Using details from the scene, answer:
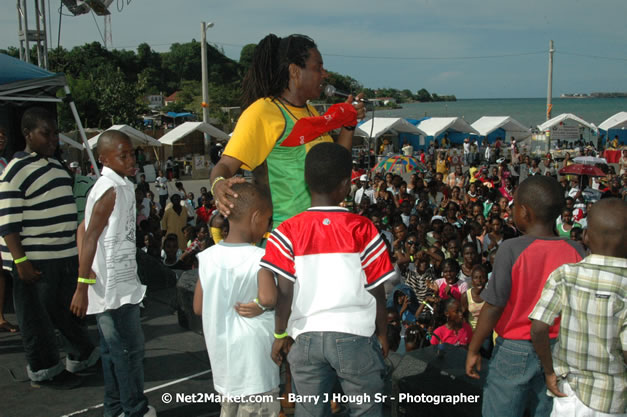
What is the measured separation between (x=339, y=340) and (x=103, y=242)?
1.55 m

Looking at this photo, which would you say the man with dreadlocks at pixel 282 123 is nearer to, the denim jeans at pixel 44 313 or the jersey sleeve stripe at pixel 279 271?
the jersey sleeve stripe at pixel 279 271

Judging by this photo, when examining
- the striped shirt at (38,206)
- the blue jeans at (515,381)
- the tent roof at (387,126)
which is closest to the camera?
the blue jeans at (515,381)

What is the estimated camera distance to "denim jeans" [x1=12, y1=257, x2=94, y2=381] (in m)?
3.61

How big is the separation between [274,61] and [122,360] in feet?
5.71

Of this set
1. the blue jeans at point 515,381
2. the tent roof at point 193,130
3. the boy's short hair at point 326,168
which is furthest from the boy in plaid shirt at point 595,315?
the tent roof at point 193,130

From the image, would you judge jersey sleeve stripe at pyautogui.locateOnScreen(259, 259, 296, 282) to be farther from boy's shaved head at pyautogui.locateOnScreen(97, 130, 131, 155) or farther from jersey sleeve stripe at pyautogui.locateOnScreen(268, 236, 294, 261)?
boy's shaved head at pyautogui.locateOnScreen(97, 130, 131, 155)

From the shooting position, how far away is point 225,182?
2.28 m

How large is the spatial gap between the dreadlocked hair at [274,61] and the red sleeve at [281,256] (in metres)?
0.80

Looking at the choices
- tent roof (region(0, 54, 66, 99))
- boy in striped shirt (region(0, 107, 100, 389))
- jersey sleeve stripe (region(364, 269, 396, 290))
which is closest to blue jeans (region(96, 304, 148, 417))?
boy in striped shirt (region(0, 107, 100, 389))

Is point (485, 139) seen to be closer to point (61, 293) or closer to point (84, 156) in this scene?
point (84, 156)

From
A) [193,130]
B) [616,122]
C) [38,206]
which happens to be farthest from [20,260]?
[616,122]

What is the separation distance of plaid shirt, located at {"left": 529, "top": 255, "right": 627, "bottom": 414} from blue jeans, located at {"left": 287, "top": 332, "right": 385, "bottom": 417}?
667 mm

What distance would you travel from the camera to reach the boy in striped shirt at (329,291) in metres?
2.02

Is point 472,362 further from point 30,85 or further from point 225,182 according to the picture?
point 30,85
